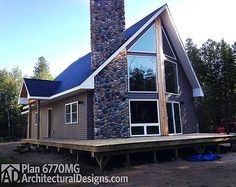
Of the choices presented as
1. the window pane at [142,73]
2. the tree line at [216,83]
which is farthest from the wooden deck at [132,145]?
the tree line at [216,83]

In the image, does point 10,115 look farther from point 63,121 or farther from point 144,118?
point 144,118

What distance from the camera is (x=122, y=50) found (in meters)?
13.8

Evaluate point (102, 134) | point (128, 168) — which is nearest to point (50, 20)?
point (102, 134)

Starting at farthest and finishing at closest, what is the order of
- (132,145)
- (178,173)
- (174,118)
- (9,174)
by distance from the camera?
1. (174,118)
2. (132,145)
3. (178,173)
4. (9,174)

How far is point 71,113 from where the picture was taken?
14594mm

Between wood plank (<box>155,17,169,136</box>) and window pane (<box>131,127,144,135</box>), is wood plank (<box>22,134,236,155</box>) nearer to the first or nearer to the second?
window pane (<box>131,127,144,135</box>)

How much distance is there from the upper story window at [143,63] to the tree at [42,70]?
118 ft

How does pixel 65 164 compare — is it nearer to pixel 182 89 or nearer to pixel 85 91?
pixel 85 91

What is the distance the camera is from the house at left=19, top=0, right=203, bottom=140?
42.2 feet

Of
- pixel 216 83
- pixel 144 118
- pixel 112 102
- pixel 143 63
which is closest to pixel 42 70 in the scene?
pixel 216 83

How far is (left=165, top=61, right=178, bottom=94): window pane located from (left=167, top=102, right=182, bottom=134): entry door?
82cm

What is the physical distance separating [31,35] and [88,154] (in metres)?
11.3

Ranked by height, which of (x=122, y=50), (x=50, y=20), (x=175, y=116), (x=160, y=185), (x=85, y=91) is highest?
(x=50, y=20)

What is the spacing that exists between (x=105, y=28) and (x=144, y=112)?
15.1 feet
